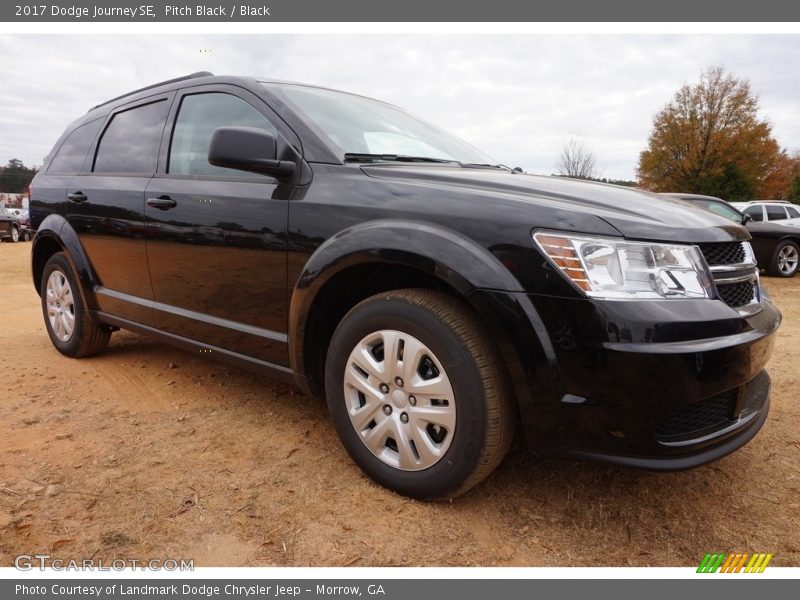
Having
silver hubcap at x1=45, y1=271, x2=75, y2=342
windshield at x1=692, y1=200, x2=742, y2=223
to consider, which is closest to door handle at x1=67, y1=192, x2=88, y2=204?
silver hubcap at x1=45, y1=271, x2=75, y2=342

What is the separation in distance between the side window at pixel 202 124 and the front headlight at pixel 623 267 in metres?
1.68

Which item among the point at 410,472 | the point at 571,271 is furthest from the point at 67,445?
the point at 571,271

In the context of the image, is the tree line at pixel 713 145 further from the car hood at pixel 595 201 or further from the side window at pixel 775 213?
the car hood at pixel 595 201

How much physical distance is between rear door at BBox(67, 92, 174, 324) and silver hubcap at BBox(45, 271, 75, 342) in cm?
51

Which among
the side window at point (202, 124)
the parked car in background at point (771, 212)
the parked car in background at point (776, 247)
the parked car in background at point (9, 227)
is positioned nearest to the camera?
the side window at point (202, 124)

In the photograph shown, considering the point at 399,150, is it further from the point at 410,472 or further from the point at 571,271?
the point at 410,472

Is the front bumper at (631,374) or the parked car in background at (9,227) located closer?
the front bumper at (631,374)

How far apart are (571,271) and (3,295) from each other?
29.0 feet

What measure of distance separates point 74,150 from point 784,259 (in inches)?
470

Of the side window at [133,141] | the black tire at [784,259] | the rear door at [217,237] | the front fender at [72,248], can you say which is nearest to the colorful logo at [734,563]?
the rear door at [217,237]

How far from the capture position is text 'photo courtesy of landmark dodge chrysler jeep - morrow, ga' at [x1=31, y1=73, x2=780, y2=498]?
1809 millimetres

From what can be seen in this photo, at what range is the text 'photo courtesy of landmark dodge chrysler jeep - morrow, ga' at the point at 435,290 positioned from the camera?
5.93ft

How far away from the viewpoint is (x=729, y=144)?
111ft

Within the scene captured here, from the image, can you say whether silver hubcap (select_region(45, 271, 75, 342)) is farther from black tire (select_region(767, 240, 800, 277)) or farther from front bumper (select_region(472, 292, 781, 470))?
black tire (select_region(767, 240, 800, 277))
